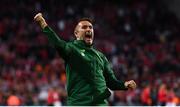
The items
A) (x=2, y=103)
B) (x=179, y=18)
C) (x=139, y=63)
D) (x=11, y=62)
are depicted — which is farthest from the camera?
(x=179, y=18)

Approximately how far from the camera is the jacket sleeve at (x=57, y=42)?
224 inches

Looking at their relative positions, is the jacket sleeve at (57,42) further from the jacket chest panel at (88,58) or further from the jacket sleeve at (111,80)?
the jacket sleeve at (111,80)

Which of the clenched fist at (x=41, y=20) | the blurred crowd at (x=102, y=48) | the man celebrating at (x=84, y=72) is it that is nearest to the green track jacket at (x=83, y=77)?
the man celebrating at (x=84, y=72)

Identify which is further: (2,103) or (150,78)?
(150,78)

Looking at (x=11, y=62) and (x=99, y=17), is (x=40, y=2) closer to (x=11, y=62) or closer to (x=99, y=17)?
(x=99, y=17)

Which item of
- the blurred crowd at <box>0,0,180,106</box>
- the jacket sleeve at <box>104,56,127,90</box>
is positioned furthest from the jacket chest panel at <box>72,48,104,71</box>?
the blurred crowd at <box>0,0,180,106</box>

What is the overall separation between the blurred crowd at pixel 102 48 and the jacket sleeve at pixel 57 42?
953 cm

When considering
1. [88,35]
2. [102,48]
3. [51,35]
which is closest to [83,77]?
[88,35]

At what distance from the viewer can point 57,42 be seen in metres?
5.71

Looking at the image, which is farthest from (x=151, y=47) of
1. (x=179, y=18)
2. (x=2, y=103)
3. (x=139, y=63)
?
(x=2, y=103)

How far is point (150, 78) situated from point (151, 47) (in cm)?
246

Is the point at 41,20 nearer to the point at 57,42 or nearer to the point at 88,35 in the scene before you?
the point at 57,42

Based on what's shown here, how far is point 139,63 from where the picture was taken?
19.1 meters

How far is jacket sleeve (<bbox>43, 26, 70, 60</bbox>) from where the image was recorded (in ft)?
18.6
